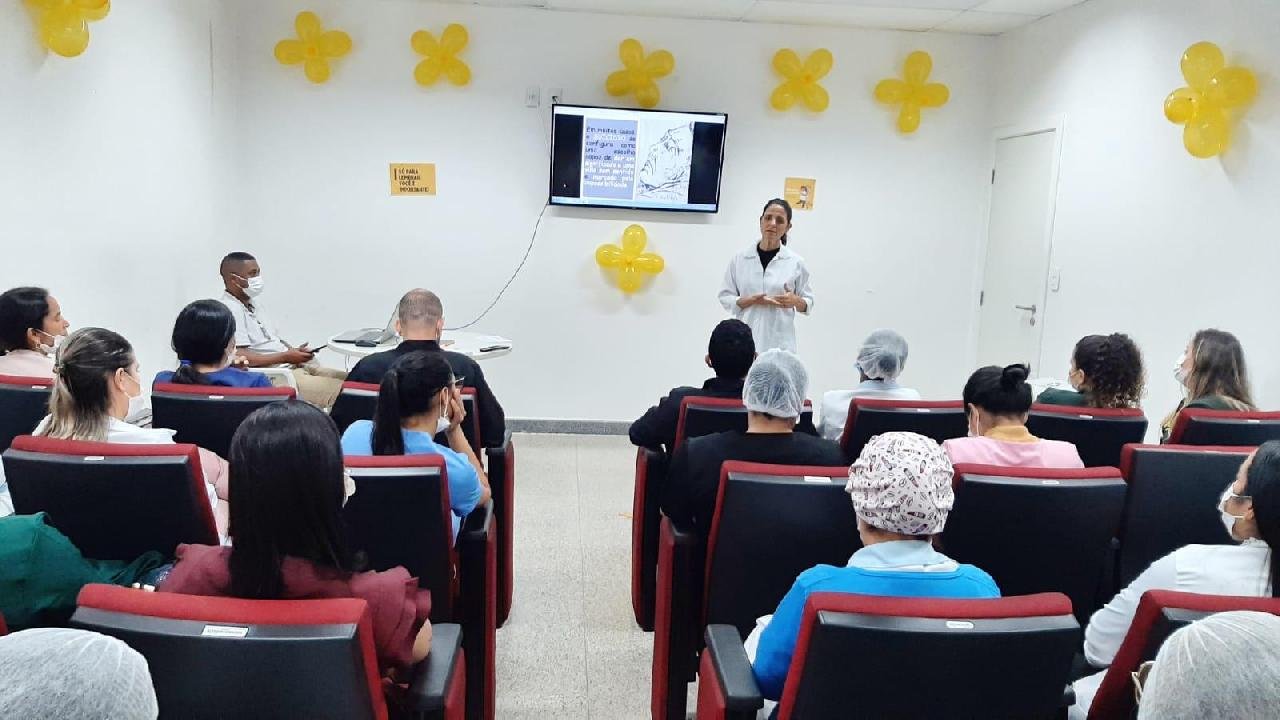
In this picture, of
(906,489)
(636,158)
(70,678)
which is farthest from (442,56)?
(70,678)

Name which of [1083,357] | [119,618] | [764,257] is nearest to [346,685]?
[119,618]

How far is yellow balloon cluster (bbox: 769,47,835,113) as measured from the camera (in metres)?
5.63

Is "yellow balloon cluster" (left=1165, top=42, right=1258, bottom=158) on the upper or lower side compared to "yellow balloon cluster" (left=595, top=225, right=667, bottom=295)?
upper

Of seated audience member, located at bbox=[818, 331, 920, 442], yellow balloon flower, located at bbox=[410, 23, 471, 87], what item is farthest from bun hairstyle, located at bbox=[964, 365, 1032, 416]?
yellow balloon flower, located at bbox=[410, 23, 471, 87]

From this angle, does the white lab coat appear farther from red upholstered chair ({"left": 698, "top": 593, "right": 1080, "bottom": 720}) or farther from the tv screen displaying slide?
red upholstered chair ({"left": 698, "top": 593, "right": 1080, "bottom": 720})

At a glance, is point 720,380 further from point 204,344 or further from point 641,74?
point 641,74

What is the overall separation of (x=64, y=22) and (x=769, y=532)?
11.3 ft

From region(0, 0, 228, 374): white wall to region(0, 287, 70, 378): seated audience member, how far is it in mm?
458

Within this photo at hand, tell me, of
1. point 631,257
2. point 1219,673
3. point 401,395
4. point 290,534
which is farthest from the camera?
point 631,257

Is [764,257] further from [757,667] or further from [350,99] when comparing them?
[757,667]

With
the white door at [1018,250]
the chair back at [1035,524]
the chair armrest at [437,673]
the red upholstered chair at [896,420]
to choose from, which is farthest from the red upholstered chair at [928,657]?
the white door at [1018,250]

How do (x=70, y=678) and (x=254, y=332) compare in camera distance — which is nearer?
(x=70, y=678)

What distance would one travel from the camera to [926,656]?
119cm

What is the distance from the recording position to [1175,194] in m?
4.14
